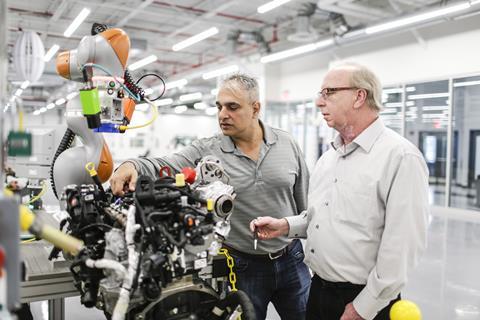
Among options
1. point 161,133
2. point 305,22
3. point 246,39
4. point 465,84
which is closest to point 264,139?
point 305,22

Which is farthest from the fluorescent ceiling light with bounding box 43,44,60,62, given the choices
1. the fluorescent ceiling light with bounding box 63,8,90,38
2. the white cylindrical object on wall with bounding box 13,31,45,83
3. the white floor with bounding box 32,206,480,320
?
the white floor with bounding box 32,206,480,320

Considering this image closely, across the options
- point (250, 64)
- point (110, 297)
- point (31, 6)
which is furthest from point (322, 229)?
point (250, 64)

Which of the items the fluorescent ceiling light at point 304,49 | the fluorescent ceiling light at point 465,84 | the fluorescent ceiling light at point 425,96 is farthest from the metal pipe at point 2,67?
the fluorescent ceiling light at point 425,96

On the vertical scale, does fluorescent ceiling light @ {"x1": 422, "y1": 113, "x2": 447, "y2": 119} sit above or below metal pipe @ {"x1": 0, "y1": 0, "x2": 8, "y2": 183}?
above

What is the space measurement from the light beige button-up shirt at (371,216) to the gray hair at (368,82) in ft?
0.23

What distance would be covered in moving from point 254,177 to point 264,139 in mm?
198

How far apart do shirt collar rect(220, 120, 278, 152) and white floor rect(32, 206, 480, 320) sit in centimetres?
148

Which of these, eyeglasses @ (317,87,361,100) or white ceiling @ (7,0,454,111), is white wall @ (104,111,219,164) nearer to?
white ceiling @ (7,0,454,111)

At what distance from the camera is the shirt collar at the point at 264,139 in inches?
68.5

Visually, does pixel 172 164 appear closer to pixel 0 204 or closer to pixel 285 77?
pixel 0 204

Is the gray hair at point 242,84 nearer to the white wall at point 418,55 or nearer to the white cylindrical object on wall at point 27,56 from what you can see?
the white cylindrical object on wall at point 27,56

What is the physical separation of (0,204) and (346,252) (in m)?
1.04

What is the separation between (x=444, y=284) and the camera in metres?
3.56

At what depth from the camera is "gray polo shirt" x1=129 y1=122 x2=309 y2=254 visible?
167cm
